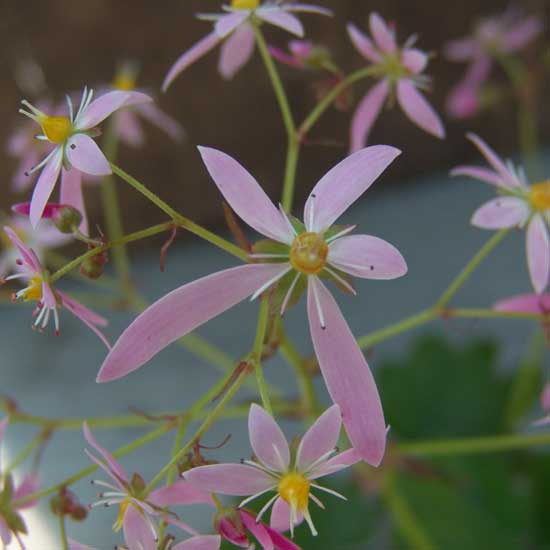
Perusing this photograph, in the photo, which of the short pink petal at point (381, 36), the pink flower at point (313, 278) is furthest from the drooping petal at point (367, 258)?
the short pink petal at point (381, 36)

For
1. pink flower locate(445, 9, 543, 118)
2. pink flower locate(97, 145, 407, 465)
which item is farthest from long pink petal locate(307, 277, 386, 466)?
pink flower locate(445, 9, 543, 118)

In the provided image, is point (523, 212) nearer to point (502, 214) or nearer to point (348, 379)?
point (502, 214)

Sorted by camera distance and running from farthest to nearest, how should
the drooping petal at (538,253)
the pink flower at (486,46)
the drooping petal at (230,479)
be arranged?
the pink flower at (486,46), the drooping petal at (538,253), the drooping petal at (230,479)

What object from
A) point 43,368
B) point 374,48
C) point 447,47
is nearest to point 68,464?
point 43,368

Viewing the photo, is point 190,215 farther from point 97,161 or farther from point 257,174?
point 97,161

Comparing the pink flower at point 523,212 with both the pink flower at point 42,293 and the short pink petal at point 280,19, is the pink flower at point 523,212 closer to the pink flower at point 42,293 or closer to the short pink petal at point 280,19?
the short pink petal at point 280,19
